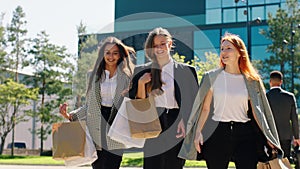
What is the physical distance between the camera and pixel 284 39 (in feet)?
99.2

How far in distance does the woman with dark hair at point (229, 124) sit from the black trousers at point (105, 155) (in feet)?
2.84

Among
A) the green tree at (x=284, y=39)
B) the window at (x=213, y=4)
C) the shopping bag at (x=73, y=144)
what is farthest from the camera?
the window at (x=213, y=4)

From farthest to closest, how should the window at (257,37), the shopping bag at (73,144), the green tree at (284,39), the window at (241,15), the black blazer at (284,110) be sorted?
the window at (241,15) → the window at (257,37) → the green tree at (284,39) → the black blazer at (284,110) → the shopping bag at (73,144)

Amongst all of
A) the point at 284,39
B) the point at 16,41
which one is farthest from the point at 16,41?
the point at 284,39

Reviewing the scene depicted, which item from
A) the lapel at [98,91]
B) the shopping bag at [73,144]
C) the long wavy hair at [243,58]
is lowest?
the shopping bag at [73,144]

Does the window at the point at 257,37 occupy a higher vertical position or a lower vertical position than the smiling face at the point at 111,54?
higher

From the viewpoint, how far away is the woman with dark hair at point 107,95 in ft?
16.8

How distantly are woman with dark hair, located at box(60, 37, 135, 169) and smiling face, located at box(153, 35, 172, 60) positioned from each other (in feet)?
1.62

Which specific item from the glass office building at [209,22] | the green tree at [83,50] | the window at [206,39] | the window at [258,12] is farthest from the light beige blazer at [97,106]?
the window at [258,12]

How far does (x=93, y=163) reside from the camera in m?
5.18

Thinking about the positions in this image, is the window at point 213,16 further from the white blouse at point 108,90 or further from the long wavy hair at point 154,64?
the long wavy hair at point 154,64

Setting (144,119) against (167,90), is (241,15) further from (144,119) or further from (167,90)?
(144,119)

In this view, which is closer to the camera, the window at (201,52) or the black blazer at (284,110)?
A: the black blazer at (284,110)

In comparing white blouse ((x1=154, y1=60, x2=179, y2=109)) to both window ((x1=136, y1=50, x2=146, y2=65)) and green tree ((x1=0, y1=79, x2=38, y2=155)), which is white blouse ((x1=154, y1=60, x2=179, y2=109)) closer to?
window ((x1=136, y1=50, x2=146, y2=65))
